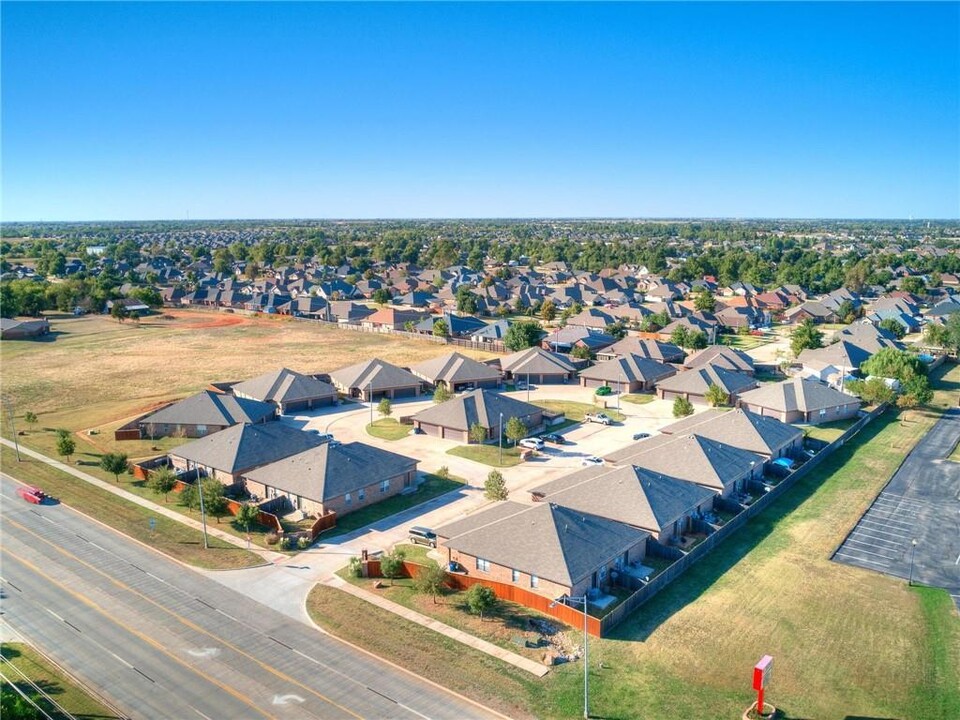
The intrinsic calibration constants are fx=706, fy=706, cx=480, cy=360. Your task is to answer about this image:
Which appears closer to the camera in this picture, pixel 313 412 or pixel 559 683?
pixel 559 683

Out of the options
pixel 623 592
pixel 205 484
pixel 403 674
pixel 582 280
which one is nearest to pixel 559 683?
pixel 403 674

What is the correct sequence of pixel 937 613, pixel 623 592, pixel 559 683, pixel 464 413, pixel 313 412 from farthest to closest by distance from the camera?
pixel 313 412, pixel 464 413, pixel 623 592, pixel 937 613, pixel 559 683

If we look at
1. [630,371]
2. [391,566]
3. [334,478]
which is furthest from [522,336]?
[391,566]

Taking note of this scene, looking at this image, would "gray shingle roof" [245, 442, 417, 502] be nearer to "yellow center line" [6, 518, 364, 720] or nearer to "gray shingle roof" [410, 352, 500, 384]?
"yellow center line" [6, 518, 364, 720]

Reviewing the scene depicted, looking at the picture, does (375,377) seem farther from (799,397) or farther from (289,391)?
(799,397)

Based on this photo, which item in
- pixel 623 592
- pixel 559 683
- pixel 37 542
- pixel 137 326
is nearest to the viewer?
pixel 559 683

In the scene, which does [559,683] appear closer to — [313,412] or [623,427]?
[623,427]

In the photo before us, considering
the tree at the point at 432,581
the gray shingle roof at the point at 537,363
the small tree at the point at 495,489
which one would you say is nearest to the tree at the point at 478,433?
the small tree at the point at 495,489

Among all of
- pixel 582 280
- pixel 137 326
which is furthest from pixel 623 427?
pixel 582 280
